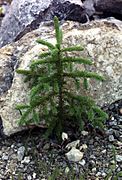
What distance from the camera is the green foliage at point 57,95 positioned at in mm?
4353

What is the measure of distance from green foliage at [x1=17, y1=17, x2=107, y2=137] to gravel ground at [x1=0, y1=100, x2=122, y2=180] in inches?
6.1

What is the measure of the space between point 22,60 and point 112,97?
39.3 inches

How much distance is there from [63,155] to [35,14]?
9.53 ft

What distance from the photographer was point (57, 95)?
4.62 metres

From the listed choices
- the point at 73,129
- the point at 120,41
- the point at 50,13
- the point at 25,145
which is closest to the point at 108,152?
the point at 73,129

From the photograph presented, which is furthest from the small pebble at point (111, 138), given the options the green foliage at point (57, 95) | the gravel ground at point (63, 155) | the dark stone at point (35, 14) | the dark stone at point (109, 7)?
the dark stone at point (109, 7)

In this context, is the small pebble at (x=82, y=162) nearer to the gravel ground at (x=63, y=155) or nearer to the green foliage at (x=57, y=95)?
the gravel ground at (x=63, y=155)

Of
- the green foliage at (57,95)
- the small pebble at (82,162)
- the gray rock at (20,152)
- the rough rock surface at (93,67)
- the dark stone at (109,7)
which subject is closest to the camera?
the green foliage at (57,95)

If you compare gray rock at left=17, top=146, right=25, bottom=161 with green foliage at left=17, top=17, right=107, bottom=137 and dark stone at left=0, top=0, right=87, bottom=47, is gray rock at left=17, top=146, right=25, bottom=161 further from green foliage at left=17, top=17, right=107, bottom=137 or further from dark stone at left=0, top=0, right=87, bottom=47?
dark stone at left=0, top=0, right=87, bottom=47

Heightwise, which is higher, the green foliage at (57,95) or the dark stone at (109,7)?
the green foliage at (57,95)

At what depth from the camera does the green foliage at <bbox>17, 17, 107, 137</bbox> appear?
4353mm

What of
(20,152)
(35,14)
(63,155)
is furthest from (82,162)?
(35,14)

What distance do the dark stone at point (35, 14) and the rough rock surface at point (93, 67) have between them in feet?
5.23

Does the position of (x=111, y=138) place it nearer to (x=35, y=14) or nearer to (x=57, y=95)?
(x=57, y=95)
